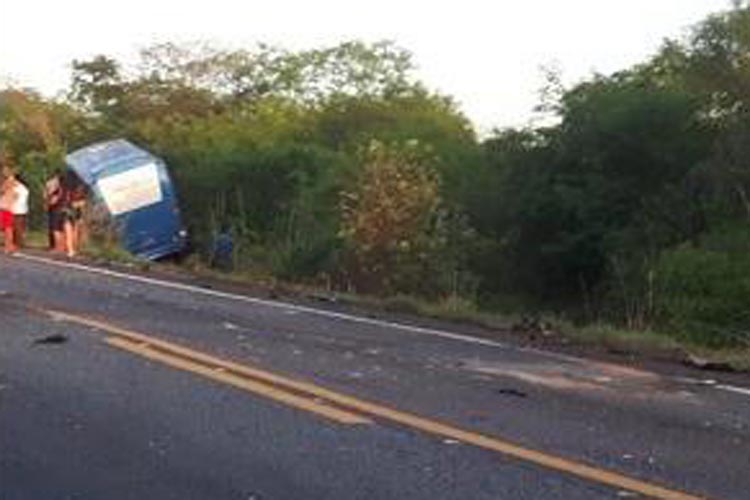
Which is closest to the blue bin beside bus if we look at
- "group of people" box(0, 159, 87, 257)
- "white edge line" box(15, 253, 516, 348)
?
"group of people" box(0, 159, 87, 257)

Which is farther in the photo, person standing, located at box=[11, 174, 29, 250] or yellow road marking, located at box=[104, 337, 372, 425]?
person standing, located at box=[11, 174, 29, 250]

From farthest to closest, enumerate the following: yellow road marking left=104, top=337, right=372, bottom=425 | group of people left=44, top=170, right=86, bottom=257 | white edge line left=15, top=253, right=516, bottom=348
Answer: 1. group of people left=44, top=170, right=86, bottom=257
2. white edge line left=15, top=253, right=516, bottom=348
3. yellow road marking left=104, top=337, right=372, bottom=425

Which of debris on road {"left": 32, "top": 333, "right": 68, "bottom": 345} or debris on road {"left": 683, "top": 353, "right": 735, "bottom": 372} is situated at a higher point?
debris on road {"left": 32, "top": 333, "right": 68, "bottom": 345}

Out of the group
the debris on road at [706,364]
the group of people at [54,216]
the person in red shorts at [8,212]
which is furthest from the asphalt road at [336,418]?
the person in red shorts at [8,212]

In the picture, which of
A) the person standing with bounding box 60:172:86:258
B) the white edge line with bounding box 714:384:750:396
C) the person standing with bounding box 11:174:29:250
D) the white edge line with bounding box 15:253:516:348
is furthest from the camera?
the person standing with bounding box 11:174:29:250

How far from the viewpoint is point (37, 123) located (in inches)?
2053

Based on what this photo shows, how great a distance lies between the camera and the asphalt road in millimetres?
6824

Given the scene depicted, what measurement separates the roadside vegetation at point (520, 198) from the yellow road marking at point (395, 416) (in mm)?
4187

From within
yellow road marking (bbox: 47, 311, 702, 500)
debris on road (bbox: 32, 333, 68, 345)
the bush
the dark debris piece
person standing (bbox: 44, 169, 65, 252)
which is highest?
person standing (bbox: 44, 169, 65, 252)

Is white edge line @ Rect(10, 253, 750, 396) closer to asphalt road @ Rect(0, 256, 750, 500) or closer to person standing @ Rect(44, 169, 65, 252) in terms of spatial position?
asphalt road @ Rect(0, 256, 750, 500)

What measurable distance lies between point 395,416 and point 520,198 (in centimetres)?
2496

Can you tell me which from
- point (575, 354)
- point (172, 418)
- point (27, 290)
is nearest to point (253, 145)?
point (27, 290)

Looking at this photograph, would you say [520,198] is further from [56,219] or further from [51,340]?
[51,340]

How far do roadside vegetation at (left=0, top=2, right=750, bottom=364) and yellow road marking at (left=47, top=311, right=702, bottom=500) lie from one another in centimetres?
419
